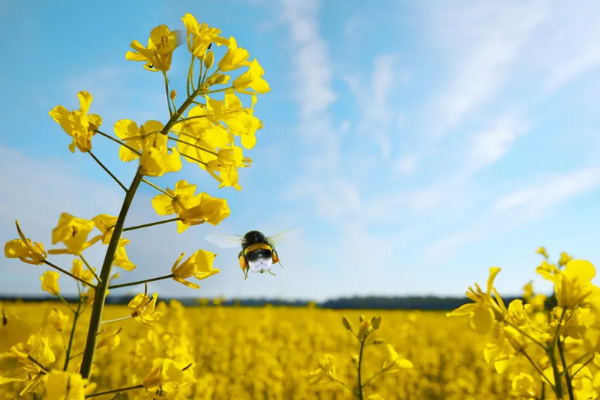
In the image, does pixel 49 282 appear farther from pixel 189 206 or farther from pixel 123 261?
pixel 189 206

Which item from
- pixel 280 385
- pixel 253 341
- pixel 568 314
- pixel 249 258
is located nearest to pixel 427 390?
pixel 280 385

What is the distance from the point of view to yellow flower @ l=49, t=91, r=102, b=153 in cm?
146

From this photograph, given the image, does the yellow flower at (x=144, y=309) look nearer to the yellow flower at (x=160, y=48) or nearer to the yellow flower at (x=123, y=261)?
the yellow flower at (x=123, y=261)

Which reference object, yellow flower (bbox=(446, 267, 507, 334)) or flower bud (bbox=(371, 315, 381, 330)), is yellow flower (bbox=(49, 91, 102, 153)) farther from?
flower bud (bbox=(371, 315, 381, 330))

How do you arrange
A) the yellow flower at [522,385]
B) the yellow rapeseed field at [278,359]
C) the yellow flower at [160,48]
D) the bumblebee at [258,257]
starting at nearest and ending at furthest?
1. the yellow flower at [160,48]
2. the yellow flower at [522,385]
3. the bumblebee at [258,257]
4. the yellow rapeseed field at [278,359]

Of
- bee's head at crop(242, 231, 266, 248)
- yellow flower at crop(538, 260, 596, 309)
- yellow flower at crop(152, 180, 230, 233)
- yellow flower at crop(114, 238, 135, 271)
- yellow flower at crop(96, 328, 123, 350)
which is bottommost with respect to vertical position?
yellow flower at crop(96, 328, 123, 350)

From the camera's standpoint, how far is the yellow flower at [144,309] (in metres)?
1.58

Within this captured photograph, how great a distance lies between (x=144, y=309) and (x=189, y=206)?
1.34 feet

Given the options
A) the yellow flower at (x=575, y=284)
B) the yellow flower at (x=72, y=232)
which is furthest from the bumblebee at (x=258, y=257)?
the yellow flower at (x=575, y=284)

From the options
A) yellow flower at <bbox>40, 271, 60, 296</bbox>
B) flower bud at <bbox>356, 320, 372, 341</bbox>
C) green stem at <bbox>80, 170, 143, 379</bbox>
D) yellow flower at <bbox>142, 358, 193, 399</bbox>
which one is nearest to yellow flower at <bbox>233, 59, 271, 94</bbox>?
green stem at <bbox>80, 170, 143, 379</bbox>

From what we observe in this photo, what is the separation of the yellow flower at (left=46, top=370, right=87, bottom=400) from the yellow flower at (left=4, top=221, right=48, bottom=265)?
370mm

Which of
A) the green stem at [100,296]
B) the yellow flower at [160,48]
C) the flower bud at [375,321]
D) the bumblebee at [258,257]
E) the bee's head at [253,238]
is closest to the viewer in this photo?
the green stem at [100,296]

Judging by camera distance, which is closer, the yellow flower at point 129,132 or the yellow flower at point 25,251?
the yellow flower at point 25,251

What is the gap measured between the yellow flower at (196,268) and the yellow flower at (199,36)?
2.26 ft
